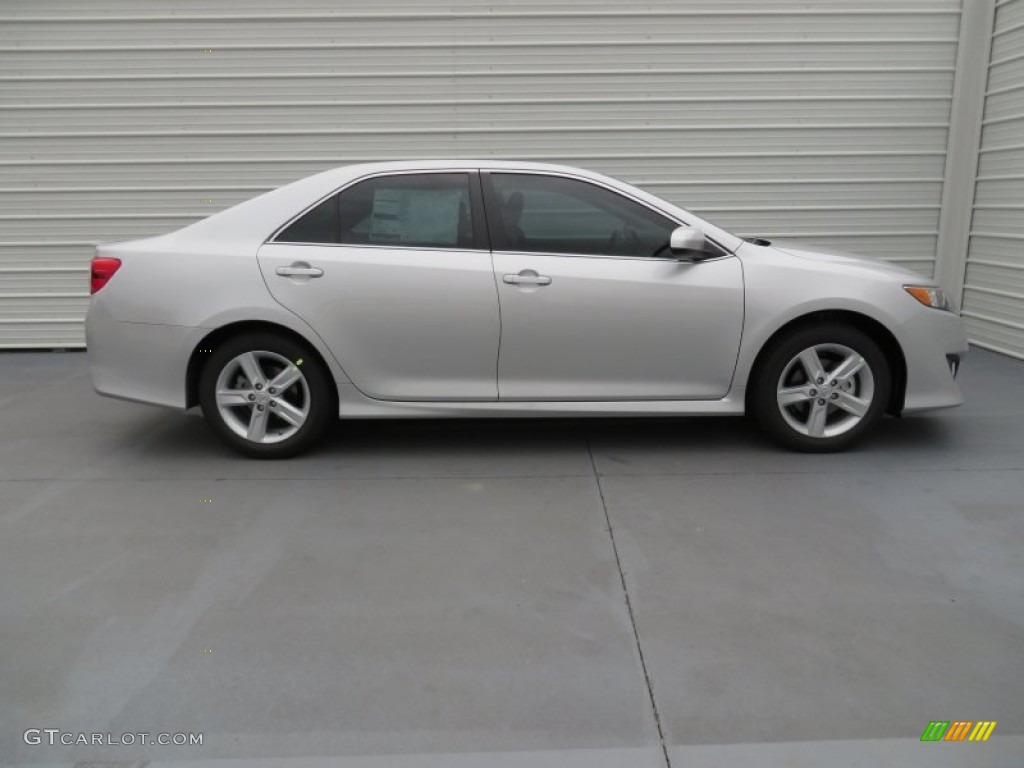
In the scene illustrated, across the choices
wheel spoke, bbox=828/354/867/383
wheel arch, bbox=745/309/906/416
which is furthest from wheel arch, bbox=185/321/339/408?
wheel spoke, bbox=828/354/867/383

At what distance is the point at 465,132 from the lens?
25.8 ft

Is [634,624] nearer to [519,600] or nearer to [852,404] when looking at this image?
[519,600]

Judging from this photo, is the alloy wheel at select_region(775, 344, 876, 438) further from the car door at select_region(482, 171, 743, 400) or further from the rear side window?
the rear side window

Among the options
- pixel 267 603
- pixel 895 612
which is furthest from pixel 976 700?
pixel 267 603

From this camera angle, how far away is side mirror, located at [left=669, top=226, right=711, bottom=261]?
4.64 m

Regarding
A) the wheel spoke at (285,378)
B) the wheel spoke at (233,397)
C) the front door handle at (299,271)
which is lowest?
the wheel spoke at (233,397)

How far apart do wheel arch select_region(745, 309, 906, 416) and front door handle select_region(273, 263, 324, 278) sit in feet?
7.79

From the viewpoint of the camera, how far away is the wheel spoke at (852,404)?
4.91 metres

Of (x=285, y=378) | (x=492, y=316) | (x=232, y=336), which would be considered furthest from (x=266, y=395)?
(x=492, y=316)

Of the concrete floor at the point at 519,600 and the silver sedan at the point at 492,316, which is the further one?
the silver sedan at the point at 492,316

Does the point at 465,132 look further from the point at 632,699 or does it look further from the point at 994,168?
the point at 632,699

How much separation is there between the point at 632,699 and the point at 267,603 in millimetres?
1419

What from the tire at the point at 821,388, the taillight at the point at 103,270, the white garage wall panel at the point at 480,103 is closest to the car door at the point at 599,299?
the tire at the point at 821,388

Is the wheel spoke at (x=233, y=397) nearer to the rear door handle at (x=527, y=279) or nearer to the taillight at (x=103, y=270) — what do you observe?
the taillight at (x=103, y=270)
